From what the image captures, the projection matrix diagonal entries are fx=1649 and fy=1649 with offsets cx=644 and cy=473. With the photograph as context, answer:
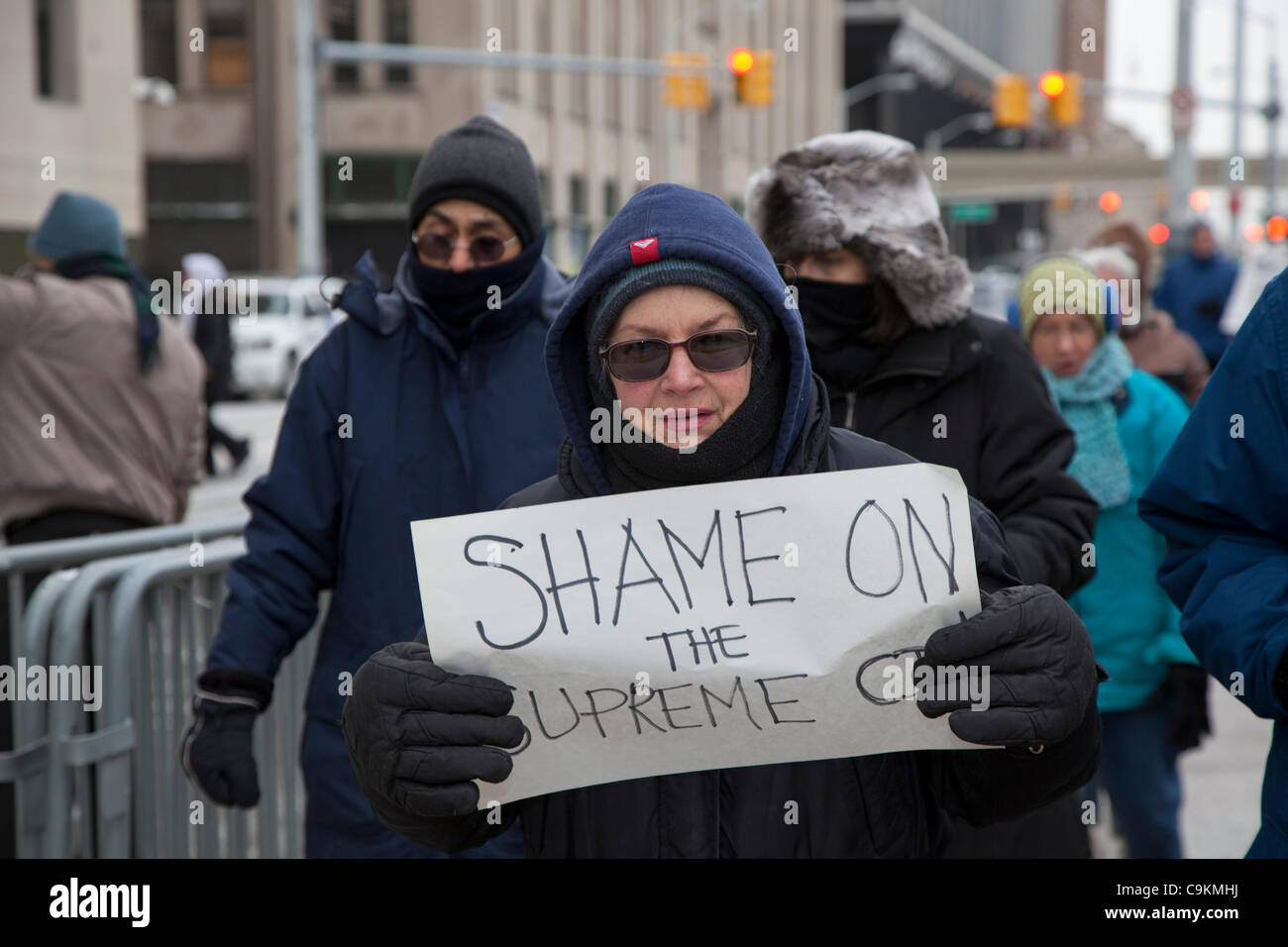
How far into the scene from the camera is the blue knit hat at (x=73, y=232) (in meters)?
5.46

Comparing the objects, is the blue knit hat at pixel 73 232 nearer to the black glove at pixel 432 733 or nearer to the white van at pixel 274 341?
the black glove at pixel 432 733

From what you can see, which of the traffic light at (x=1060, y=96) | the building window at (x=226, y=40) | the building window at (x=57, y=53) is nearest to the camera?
the traffic light at (x=1060, y=96)

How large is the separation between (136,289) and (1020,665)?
4.13 m

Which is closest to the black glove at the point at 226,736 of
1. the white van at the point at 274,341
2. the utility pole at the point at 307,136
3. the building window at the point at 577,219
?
the utility pole at the point at 307,136

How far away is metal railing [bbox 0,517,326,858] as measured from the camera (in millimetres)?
4039

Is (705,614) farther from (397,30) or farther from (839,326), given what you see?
(397,30)

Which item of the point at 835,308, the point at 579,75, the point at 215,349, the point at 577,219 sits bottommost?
the point at 215,349

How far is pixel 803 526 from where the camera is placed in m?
2.28

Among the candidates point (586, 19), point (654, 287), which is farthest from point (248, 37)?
point (654, 287)

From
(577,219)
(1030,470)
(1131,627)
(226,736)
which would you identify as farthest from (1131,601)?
(577,219)

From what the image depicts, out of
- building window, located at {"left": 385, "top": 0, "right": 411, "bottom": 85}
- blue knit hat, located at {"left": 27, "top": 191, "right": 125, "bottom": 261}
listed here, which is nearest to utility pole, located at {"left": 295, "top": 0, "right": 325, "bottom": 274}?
blue knit hat, located at {"left": 27, "top": 191, "right": 125, "bottom": 261}

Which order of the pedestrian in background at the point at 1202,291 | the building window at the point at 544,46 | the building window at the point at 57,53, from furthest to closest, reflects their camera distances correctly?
the building window at the point at 544,46, the building window at the point at 57,53, the pedestrian in background at the point at 1202,291

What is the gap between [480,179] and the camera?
3.54m
